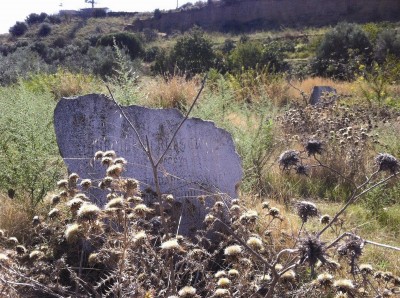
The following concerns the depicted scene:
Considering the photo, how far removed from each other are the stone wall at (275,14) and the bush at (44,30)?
7.90m

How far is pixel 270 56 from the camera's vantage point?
18.8m

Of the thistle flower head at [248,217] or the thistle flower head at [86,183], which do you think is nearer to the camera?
the thistle flower head at [248,217]

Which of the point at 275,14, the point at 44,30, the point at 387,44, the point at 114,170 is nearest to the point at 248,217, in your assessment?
the point at 114,170

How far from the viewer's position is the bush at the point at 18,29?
1560 inches

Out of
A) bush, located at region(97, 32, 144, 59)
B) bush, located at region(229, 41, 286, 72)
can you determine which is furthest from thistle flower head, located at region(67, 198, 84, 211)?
bush, located at region(97, 32, 144, 59)

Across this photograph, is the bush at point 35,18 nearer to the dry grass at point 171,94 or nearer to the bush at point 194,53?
the bush at point 194,53

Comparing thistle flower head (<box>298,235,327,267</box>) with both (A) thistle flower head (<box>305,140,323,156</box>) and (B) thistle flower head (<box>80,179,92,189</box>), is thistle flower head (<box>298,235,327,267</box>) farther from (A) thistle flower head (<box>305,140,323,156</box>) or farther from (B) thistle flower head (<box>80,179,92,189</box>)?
(B) thistle flower head (<box>80,179,92,189</box>)

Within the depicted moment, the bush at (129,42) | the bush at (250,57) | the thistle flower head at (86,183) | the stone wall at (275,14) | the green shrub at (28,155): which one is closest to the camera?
the thistle flower head at (86,183)

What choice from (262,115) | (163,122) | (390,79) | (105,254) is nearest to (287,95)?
(390,79)

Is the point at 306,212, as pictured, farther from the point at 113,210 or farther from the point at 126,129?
the point at 126,129

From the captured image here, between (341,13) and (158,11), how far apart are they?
18.9 metres

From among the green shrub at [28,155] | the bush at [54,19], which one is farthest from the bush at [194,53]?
the bush at [54,19]

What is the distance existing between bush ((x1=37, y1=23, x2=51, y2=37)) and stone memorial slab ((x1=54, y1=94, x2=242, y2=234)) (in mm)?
37495

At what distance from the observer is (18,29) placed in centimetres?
3962
